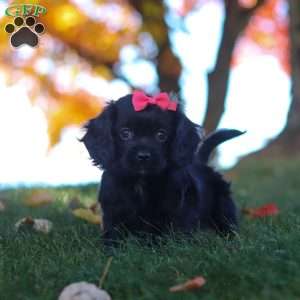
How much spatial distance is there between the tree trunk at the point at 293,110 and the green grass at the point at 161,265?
26.2ft

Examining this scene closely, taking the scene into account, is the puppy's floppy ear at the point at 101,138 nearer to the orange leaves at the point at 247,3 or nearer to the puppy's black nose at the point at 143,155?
the puppy's black nose at the point at 143,155

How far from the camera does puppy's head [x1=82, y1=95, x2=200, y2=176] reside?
3.59 metres

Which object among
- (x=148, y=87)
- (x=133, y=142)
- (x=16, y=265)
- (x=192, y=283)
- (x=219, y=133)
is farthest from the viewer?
(x=148, y=87)

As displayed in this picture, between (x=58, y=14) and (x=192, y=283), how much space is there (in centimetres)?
848

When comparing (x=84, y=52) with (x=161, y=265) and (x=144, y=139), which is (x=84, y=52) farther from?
(x=161, y=265)

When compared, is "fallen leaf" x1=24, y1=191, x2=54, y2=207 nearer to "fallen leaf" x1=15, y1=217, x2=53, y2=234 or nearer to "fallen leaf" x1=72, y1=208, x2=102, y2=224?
"fallen leaf" x1=72, y1=208, x2=102, y2=224

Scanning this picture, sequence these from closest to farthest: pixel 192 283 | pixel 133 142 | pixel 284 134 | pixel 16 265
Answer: pixel 192 283 → pixel 16 265 → pixel 133 142 → pixel 284 134

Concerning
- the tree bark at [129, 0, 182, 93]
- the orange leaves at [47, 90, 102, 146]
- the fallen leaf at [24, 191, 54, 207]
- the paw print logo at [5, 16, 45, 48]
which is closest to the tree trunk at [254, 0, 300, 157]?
the tree bark at [129, 0, 182, 93]

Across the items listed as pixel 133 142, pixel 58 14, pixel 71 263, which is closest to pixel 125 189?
pixel 133 142

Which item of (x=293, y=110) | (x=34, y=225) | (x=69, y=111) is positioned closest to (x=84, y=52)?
(x=69, y=111)

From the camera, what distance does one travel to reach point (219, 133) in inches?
185

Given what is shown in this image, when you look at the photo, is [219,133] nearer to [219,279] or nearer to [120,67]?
[219,279]

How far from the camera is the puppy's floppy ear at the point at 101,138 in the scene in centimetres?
376

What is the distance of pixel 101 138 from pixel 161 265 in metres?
1.12
